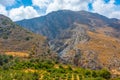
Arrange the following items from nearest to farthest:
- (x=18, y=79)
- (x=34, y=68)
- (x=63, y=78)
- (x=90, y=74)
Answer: (x=18, y=79) → (x=63, y=78) → (x=90, y=74) → (x=34, y=68)

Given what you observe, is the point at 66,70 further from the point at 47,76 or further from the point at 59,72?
the point at 47,76

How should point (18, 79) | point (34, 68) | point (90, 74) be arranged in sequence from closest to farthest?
1. point (18, 79)
2. point (90, 74)
3. point (34, 68)

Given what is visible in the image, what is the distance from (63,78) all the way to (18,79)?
21.4 m

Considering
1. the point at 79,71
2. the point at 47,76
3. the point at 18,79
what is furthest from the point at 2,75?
the point at 79,71

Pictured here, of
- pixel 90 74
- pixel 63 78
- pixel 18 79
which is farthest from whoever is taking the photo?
pixel 90 74

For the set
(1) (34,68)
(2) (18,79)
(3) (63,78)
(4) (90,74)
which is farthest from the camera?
(1) (34,68)

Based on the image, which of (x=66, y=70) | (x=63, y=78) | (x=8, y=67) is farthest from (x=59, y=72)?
(x=8, y=67)

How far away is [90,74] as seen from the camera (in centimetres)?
16112

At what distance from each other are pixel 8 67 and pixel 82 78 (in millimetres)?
48711

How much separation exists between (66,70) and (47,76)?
28.1m

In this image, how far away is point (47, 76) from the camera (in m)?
143

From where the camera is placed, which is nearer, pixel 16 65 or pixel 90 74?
pixel 90 74

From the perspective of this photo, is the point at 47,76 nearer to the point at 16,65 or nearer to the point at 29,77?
the point at 29,77

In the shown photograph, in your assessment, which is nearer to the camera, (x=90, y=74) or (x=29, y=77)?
(x=29, y=77)
